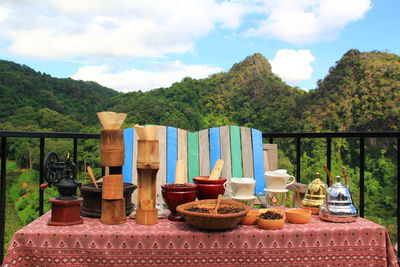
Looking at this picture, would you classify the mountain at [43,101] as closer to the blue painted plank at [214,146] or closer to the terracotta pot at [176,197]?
the blue painted plank at [214,146]

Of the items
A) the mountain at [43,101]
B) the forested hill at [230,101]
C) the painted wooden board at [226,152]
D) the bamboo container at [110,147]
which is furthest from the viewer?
the forested hill at [230,101]

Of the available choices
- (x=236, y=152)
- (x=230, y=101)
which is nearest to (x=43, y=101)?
(x=230, y=101)

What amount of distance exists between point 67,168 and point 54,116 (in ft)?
63.0

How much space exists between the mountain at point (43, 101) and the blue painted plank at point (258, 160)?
16.5m

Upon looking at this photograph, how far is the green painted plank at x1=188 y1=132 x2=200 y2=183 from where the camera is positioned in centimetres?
249

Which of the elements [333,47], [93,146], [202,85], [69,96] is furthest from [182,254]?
[333,47]

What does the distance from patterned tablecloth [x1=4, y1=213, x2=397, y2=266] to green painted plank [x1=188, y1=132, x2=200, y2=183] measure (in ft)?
3.85

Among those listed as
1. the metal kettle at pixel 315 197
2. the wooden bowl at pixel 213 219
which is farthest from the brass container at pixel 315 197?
the wooden bowl at pixel 213 219

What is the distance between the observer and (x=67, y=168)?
1.39 metres

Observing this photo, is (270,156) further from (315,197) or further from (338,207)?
(338,207)

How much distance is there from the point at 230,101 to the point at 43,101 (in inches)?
572

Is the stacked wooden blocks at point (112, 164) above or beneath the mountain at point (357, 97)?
beneath

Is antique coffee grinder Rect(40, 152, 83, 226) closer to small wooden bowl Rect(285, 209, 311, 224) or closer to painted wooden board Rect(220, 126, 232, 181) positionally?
small wooden bowl Rect(285, 209, 311, 224)

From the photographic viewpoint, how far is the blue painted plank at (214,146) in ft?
8.32
